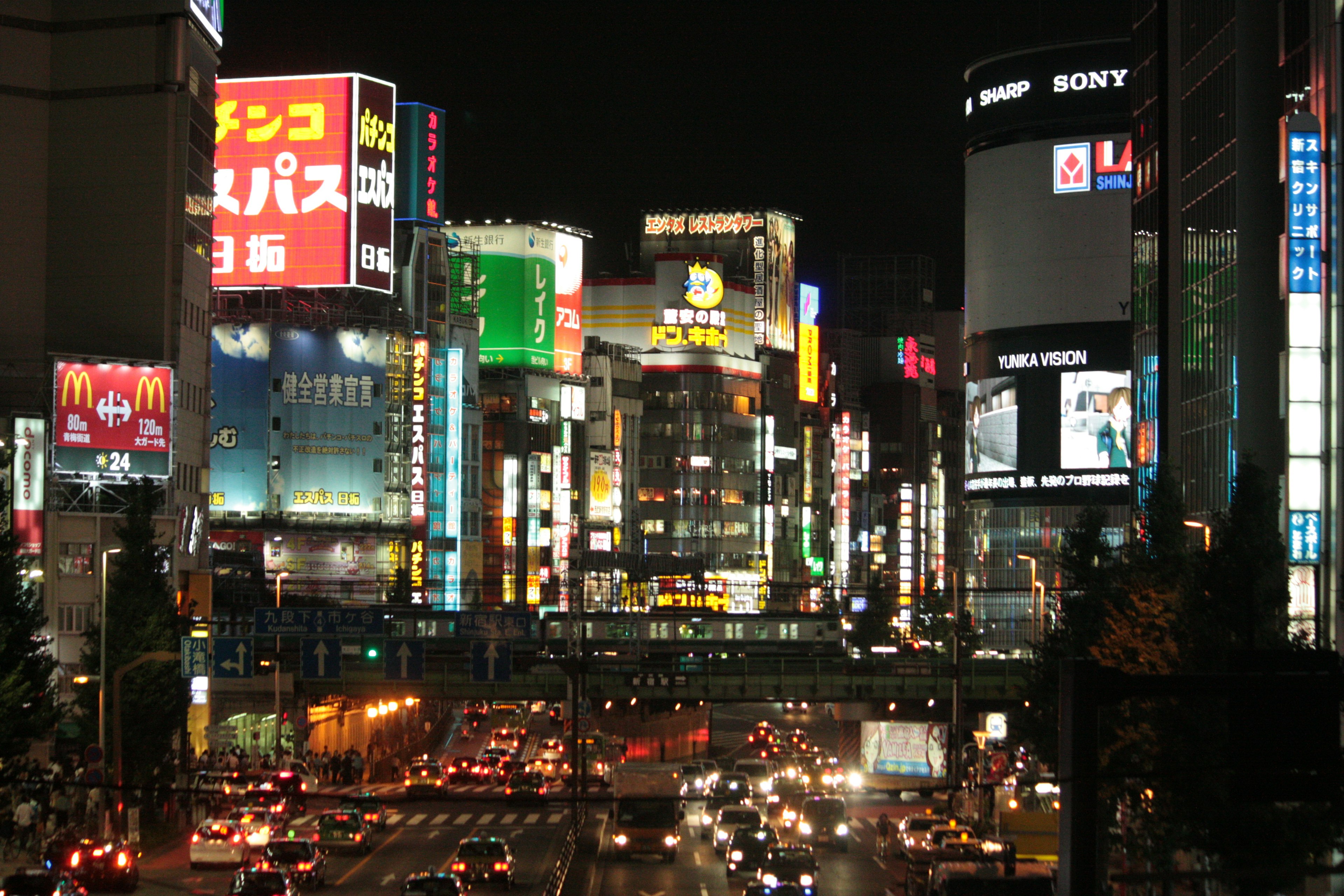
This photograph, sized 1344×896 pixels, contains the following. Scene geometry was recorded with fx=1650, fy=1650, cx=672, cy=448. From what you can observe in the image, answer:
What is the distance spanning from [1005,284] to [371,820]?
3164 inches

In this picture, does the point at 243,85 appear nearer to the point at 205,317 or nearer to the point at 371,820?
the point at 205,317

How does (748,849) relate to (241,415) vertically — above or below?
below

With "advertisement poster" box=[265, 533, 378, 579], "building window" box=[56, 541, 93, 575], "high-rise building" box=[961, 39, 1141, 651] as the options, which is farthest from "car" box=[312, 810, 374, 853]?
"high-rise building" box=[961, 39, 1141, 651]

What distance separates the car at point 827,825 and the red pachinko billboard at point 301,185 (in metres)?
57.9

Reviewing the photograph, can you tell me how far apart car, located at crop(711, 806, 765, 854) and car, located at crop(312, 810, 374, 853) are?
35.0 ft

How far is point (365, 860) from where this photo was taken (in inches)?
1858

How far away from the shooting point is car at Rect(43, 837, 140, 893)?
3728cm

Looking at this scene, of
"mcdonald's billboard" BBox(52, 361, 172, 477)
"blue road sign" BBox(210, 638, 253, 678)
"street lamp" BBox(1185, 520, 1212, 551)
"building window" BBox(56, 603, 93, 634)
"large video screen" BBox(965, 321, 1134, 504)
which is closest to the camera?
"street lamp" BBox(1185, 520, 1212, 551)

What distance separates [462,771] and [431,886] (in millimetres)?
35883

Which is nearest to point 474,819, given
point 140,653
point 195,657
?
point 140,653

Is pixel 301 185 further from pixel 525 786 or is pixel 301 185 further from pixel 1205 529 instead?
pixel 1205 529

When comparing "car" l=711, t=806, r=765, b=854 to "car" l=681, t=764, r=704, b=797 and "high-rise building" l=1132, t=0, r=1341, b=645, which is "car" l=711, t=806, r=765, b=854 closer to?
"car" l=681, t=764, r=704, b=797

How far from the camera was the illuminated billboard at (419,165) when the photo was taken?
4638 inches

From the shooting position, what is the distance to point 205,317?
247 ft
